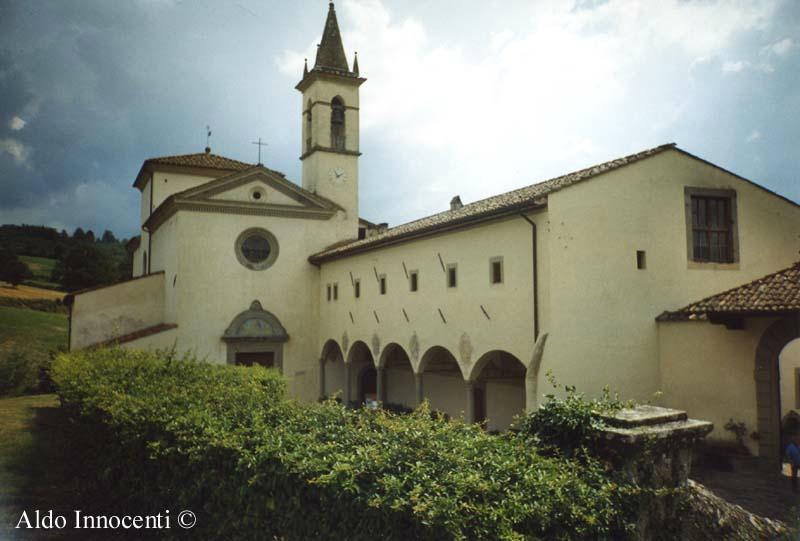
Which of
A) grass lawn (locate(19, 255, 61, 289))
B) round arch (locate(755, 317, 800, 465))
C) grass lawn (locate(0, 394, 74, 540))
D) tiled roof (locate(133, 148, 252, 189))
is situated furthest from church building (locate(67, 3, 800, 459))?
grass lawn (locate(0, 394, 74, 540))

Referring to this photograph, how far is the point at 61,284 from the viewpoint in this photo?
24266 mm

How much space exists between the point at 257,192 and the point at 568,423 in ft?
73.6

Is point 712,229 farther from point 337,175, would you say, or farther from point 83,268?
point 83,268

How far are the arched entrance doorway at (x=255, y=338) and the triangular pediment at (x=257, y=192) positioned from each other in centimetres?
443

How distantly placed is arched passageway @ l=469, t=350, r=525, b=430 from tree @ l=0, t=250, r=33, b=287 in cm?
1167

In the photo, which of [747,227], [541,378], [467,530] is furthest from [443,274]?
[467,530]

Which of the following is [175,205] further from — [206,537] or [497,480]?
[497,480]

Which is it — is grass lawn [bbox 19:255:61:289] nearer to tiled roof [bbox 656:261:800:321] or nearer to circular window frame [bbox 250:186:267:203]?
circular window frame [bbox 250:186:267:203]

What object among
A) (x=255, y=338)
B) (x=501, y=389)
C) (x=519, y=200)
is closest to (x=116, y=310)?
(x=255, y=338)

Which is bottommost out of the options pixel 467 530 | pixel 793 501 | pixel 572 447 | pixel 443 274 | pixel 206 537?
pixel 793 501

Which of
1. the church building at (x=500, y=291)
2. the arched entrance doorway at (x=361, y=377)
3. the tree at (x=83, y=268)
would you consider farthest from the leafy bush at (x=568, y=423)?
the arched entrance doorway at (x=361, y=377)

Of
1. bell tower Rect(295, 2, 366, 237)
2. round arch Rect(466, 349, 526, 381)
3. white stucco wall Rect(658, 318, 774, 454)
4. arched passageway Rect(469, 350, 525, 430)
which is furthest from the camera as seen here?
bell tower Rect(295, 2, 366, 237)

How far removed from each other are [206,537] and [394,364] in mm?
18490

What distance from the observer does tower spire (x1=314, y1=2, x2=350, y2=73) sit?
2797cm
